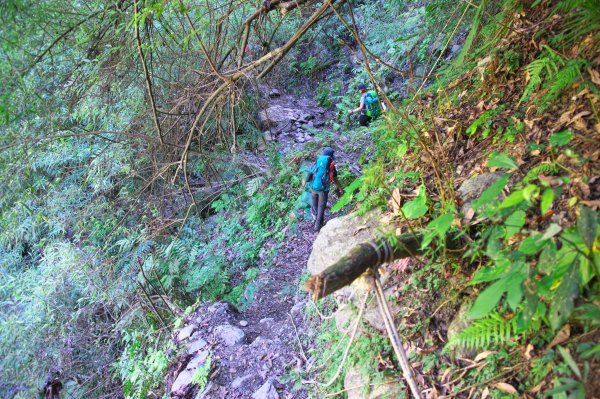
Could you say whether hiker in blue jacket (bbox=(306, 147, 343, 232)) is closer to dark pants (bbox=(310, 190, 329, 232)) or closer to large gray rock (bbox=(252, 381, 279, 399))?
dark pants (bbox=(310, 190, 329, 232))

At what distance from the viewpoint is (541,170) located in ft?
9.06

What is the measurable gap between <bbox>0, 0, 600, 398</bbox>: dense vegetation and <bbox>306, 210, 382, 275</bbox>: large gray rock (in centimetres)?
17

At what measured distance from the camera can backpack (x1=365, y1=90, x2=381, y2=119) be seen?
964 cm

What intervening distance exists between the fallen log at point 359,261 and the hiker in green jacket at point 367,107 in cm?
730

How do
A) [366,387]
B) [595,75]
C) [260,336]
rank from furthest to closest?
1. [260,336]
2. [366,387]
3. [595,75]

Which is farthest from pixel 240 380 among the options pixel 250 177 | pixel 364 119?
pixel 364 119

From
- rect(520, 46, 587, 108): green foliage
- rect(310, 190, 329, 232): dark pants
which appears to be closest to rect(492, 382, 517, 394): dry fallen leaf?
rect(520, 46, 587, 108): green foliage

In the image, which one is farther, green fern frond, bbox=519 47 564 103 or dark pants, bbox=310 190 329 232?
dark pants, bbox=310 190 329 232

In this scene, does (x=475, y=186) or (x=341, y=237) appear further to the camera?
(x=341, y=237)

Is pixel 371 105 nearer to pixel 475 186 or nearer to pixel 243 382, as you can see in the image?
pixel 475 186

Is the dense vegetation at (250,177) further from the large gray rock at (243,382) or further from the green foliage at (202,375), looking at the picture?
the large gray rock at (243,382)

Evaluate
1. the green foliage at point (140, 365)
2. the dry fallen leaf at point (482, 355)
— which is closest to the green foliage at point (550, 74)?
the dry fallen leaf at point (482, 355)

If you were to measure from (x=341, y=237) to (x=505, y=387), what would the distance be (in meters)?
2.27

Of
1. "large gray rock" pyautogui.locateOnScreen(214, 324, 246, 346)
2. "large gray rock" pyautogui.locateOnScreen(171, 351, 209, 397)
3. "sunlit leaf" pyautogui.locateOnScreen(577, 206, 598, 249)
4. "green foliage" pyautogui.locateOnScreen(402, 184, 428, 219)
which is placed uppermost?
"sunlit leaf" pyautogui.locateOnScreen(577, 206, 598, 249)
